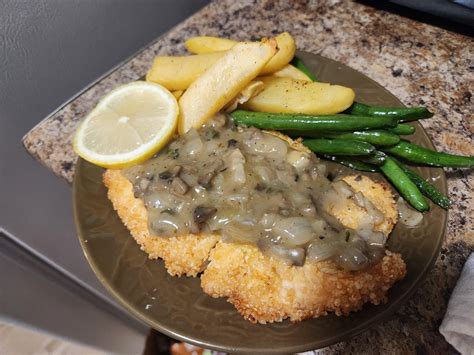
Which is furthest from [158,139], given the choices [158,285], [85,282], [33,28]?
[85,282]

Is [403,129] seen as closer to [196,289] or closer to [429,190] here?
[429,190]

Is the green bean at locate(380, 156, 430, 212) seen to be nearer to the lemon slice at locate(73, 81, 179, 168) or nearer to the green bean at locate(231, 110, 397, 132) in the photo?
the green bean at locate(231, 110, 397, 132)

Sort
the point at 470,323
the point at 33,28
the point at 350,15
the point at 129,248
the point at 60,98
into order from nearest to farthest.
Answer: the point at 470,323 < the point at 129,248 < the point at 33,28 < the point at 60,98 < the point at 350,15

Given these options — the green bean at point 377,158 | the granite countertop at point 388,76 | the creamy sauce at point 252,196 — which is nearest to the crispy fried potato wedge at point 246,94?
the creamy sauce at point 252,196

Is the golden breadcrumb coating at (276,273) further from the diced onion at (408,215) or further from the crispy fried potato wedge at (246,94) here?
the crispy fried potato wedge at (246,94)

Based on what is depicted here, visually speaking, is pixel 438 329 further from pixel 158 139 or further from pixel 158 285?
pixel 158 139
